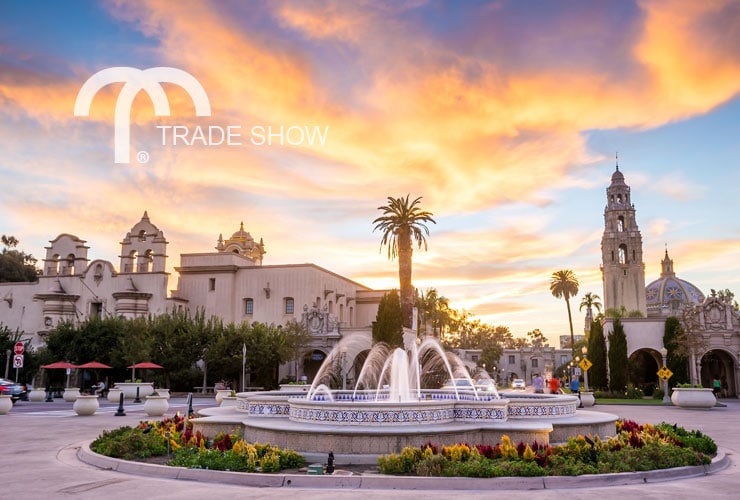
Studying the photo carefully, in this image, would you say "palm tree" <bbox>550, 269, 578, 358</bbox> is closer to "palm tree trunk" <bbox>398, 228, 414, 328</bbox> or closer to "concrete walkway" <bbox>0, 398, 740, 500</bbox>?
"palm tree trunk" <bbox>398, 228, 414, 328</bbox>

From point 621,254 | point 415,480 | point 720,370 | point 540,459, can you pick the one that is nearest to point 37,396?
point 415,480

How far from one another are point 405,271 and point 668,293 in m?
98.5

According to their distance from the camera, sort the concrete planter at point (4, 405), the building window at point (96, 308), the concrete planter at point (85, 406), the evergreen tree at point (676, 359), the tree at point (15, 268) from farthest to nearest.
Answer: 1. the tree at point (15, 268)
2. the building window at point (96, 308)
3. the evergreen tree at point (676, 359)
4. the concrete planter at point (4, 405)
5. the concrete planter at point (85, 406)

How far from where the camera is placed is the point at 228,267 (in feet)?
194

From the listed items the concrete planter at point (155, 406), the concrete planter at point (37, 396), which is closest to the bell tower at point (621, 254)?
the concrete planter at point (37, 396)

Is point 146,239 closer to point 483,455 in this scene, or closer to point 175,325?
point 175,325

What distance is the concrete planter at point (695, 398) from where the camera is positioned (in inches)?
1282

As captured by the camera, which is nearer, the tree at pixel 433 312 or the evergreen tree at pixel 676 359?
the evergreen tree at pixel 676 359

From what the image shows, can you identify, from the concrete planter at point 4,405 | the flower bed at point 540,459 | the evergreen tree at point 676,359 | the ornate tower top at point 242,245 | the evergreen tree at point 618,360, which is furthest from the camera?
the ornate tower top at point 242,245

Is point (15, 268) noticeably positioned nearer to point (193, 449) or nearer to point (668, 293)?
point (193, 449)

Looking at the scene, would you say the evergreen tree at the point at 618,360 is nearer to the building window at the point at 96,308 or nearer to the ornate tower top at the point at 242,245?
the ornate tower top at the point at 242,245

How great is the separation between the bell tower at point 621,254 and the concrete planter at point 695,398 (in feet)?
291

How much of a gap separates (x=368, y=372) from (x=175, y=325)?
51.9 feet

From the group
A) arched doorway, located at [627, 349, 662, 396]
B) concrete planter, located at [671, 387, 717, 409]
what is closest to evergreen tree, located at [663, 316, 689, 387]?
arched doorway, located at [627, 349, 662, 396]
